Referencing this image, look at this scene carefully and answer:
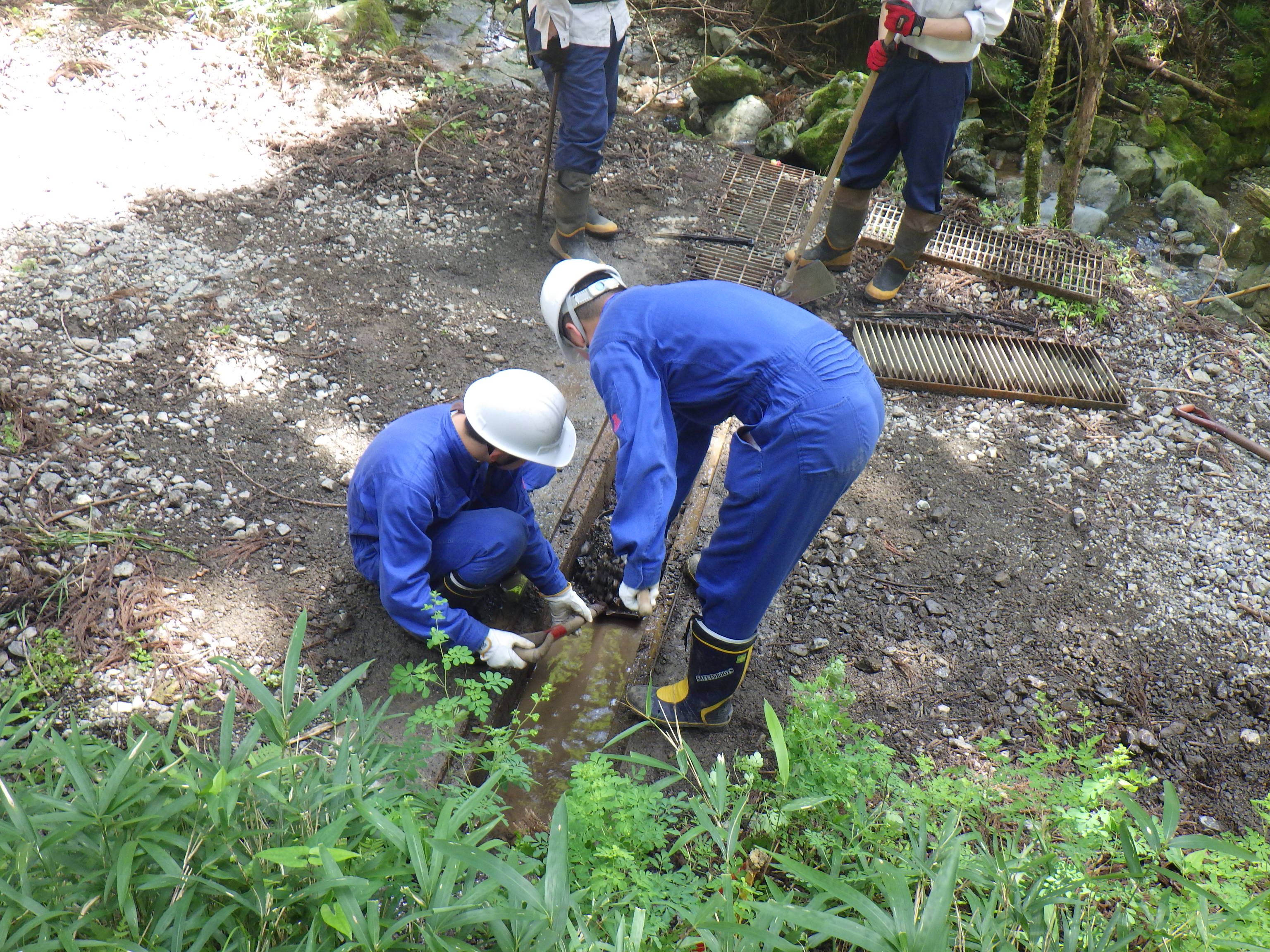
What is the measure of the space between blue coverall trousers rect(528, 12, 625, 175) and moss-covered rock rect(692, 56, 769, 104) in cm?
213

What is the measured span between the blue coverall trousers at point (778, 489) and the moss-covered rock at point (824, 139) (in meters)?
4.09

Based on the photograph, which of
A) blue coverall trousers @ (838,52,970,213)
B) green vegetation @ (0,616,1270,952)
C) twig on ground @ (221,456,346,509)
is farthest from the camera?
blue coverall trousers @ (838,52,970,213)

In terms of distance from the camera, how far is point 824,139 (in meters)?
6.01

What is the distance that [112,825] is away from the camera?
5.11 feet

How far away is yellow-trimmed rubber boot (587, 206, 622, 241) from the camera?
507 centimetres

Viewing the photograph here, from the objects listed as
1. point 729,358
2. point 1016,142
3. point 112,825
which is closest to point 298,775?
point 112,825

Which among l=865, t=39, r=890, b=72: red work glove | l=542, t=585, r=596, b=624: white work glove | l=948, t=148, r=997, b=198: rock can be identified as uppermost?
l=865, t=39, r=890, b=72: red work glove

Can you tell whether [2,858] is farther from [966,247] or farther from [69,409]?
[966,247]

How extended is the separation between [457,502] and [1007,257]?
4.25m

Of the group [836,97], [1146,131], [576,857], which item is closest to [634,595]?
[576,857]

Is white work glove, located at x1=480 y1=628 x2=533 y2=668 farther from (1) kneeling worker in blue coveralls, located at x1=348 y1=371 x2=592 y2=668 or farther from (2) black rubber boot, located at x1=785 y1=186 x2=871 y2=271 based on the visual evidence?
(2) black rubber boot, located at x1=785 y1=186 x2=871 y2=271

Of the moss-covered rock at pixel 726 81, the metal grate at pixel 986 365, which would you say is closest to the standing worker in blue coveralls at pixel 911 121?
the metal grate at pixel 986 365

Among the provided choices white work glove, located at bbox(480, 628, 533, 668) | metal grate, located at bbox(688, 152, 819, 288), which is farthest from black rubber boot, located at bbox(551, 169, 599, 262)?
white work glove, located at bbox(480, 628, 533, 668)

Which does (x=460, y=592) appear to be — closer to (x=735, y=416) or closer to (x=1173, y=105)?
(x=735, y=416)
